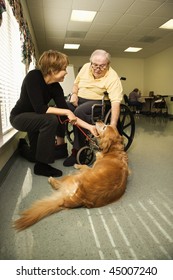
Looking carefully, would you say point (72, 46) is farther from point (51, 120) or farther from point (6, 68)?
point (51, 120)

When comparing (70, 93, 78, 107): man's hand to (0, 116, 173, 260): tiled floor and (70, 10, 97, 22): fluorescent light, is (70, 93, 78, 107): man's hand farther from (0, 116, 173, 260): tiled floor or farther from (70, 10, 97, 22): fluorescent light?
(70, 10, 97, 22): fluorescent light

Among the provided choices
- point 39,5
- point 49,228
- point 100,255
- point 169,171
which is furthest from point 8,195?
point 39,5

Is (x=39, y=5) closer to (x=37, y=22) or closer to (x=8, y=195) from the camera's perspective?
(x=37, y=22)

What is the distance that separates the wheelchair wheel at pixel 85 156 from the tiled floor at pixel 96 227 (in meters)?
0.42

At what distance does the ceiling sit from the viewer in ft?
14.3

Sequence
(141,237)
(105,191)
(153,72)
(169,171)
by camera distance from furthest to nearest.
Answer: (153,72) → (169,171) → (105,191) → (141,237)

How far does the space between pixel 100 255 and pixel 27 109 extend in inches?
51.4

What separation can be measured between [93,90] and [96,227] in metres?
1.51

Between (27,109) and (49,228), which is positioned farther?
(27,109)

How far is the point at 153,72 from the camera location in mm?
9609

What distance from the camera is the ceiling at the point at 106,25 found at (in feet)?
14.3

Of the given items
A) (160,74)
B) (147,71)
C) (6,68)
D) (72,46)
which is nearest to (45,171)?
(6,68)

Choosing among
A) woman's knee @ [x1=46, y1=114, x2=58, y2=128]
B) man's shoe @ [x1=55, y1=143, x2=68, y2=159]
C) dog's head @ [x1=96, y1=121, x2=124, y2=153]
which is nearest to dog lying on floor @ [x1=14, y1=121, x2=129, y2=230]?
dog's head @ [x1=96, y1=121, x2=124, y2=153]

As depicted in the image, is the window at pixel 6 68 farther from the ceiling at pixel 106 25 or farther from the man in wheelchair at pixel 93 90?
the ceiling at pixel 106 25
